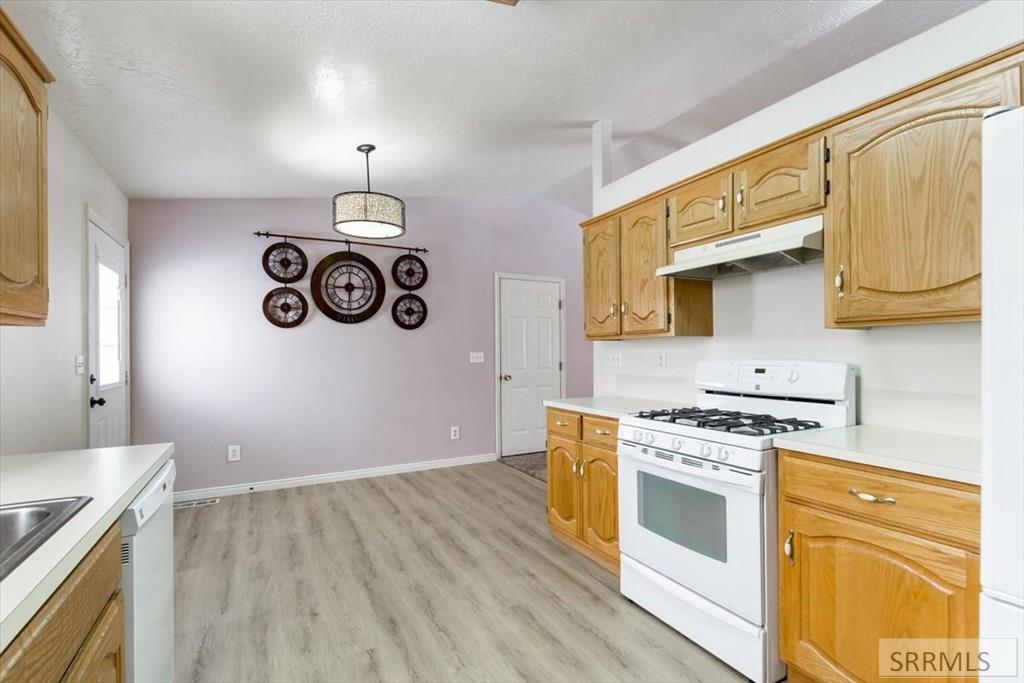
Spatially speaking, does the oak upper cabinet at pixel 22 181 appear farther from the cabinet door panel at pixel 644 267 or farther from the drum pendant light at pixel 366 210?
the cabinet door panel at pixel 644 267

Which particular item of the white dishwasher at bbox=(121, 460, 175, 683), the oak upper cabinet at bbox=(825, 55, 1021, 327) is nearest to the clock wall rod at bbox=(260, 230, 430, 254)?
the white dishwasher at bbox=(121, 460, 175, 683)

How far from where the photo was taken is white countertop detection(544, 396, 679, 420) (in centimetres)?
266

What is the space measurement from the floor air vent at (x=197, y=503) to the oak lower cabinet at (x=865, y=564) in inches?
159

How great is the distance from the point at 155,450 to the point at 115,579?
711 millimetres

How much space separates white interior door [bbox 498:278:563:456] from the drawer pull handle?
3981mm

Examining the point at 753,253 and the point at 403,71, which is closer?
the point at 753,253

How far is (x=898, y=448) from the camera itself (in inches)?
61.2

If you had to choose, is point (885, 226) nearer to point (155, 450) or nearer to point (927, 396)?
point (927, 396)

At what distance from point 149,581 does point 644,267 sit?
101 inches

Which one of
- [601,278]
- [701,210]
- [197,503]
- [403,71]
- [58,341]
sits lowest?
[197,503]

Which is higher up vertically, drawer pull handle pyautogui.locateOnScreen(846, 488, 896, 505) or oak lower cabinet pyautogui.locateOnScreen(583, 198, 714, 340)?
oak lower cabinet pyautogui.locateOnScreen(583, 198, 714, 340)

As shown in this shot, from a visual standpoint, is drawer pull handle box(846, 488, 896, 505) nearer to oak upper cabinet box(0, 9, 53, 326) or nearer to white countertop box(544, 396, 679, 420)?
white countertop box(544, 396, 679, 420)

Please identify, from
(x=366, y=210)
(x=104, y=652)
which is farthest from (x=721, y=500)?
(x=366, y=210)

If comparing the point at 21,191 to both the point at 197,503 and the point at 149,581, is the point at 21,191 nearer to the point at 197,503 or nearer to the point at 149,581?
the point at 149,581
